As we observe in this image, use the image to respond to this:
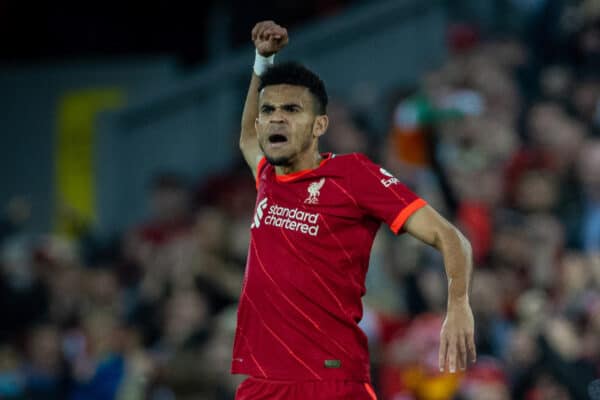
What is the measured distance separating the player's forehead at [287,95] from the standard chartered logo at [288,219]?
43 centimetres

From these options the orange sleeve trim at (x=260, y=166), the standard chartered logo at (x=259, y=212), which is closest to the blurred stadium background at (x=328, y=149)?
the standard chartered logo at (x=259, y=212)

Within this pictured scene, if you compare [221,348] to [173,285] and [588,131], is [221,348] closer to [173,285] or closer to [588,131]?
[173,285]

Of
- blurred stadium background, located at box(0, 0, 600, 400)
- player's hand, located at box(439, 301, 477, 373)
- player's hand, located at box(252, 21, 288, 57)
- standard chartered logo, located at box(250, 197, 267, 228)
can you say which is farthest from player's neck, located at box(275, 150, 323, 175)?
blurred stadium background, located at box(0, 0, 600, 400)

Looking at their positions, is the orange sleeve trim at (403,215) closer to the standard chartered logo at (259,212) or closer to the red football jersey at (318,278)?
the red football jersey at (318,278)

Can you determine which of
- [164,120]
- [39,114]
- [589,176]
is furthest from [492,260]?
[39,114]

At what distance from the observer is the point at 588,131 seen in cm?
934

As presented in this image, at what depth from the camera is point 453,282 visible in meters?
4.98

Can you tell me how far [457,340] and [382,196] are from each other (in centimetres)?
67

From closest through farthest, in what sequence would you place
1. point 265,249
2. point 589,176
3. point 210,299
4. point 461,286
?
1. point 461,286
2. point 265,249
3. point 589,176
4. point 210,299

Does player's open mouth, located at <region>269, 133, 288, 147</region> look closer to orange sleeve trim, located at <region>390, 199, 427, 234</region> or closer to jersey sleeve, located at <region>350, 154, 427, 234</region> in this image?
jersey sleeve, located at <region>350, 154, 427, 234</region>

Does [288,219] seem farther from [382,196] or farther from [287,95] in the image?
[287,95]

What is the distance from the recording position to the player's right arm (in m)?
5.70

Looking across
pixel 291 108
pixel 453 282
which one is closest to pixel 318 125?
pixel 291 108

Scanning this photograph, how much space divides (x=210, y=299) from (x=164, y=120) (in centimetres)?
404
